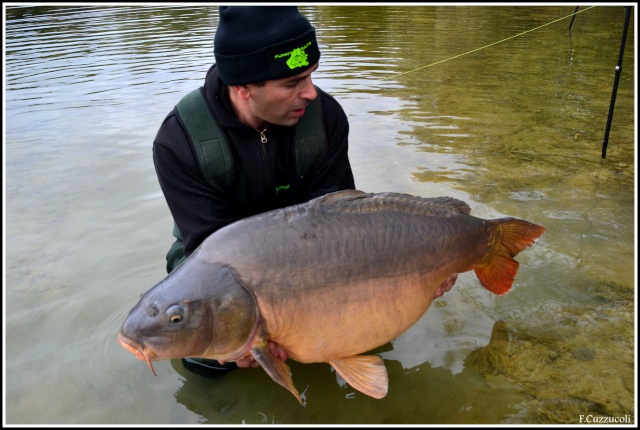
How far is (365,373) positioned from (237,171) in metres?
1.20

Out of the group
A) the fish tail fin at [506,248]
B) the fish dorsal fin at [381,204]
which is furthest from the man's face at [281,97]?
the fish tail fin at [506,248]

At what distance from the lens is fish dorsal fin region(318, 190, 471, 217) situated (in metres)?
2.59

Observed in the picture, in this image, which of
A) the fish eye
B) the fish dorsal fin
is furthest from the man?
the fish dorsal fin

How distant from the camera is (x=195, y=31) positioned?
14781 millimetres

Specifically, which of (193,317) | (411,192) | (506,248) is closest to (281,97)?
(193,317)

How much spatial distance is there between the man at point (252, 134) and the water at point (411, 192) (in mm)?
527

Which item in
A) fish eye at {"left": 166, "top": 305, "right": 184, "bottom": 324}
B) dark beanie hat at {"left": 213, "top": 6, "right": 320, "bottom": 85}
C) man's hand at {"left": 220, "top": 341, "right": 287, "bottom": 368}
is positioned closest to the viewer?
fish eye at {"left": 166, "top": 305, "right": 184, "bottom": 324}

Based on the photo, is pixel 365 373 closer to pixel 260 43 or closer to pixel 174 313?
pixel 174 313

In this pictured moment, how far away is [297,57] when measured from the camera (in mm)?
2859

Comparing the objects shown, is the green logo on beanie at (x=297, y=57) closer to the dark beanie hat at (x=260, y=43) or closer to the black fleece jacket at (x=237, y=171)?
the dark beanie hat at (x=260, y=43)

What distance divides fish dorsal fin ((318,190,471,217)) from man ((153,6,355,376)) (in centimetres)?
60

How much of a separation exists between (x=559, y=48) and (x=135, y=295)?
9.47 meters

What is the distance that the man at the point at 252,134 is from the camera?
9.28ft

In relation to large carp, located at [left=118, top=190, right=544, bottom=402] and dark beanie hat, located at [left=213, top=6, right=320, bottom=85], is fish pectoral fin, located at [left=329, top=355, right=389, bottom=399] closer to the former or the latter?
large carp, located at [left=118, top=190, right=544, bottom=402]
